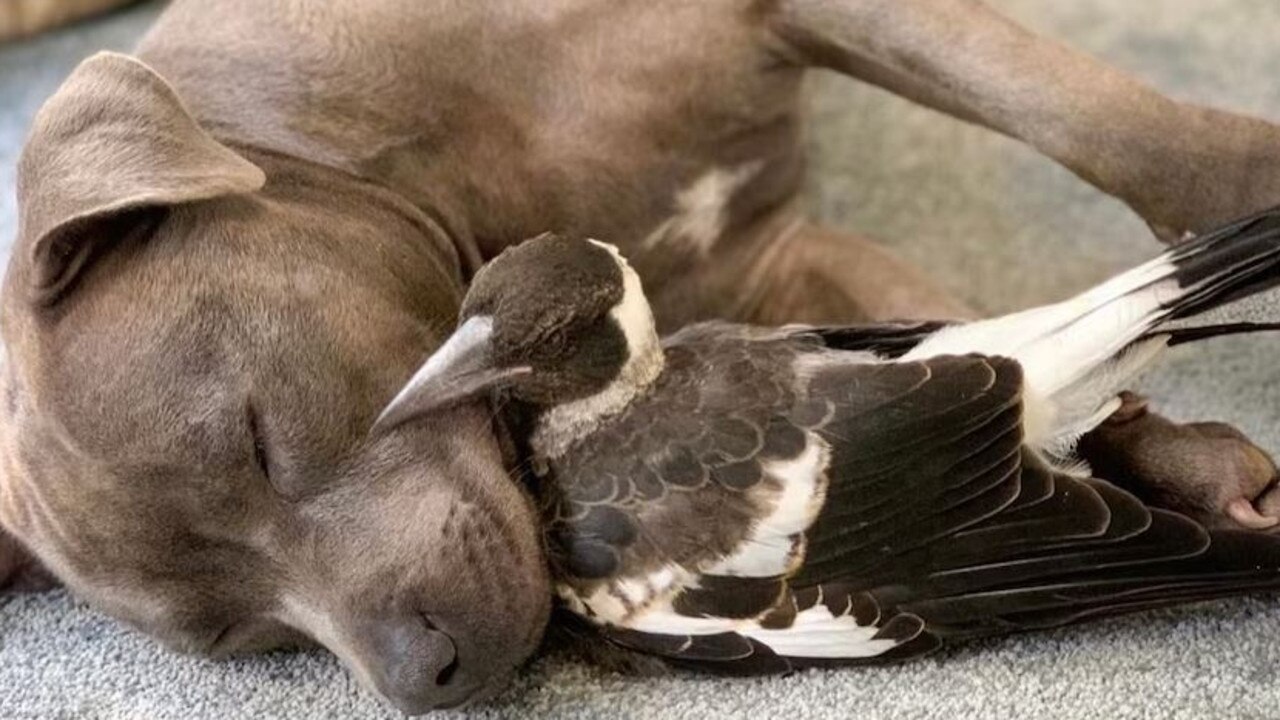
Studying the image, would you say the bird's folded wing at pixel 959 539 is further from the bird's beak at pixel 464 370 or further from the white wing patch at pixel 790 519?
the bird's beak at pixel 464 370

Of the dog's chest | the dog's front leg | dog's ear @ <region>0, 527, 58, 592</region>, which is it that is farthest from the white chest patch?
dog's ear @ <region>0, 527, 58, 592</region>

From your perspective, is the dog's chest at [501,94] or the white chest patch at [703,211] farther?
the white chest patch at [703,211]

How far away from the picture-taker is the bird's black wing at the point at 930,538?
3.80 feet

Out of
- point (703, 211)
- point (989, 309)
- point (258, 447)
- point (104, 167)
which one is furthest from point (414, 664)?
point (989, 309)

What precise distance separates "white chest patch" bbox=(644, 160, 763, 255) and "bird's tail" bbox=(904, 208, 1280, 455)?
56 centimetres

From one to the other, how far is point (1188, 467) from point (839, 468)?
0.29 meters

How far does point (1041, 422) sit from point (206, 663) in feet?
2.50

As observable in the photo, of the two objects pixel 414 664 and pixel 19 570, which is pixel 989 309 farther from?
pixel 19 570

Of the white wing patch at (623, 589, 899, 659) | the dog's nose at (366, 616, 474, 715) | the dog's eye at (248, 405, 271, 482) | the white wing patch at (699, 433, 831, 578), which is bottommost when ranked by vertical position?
the dog's nose at (366, 616, 474, 715)

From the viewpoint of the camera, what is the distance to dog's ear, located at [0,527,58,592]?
1521mm

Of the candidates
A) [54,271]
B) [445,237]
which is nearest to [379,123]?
[445,237]

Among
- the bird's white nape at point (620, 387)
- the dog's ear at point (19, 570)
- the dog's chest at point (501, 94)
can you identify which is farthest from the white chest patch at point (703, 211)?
the dog's ear at point (19, 570)

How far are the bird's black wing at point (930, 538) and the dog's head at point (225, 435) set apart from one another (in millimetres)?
168

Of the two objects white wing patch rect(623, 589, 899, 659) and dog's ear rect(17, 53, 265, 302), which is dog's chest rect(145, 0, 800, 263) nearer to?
dog's ear rect(17, 53, 265, 302)
